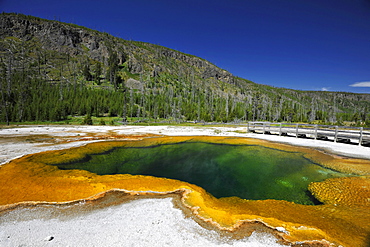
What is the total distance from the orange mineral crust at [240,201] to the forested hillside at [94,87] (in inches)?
2232

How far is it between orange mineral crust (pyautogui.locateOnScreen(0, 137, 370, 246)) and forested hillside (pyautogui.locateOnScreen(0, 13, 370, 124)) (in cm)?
5670

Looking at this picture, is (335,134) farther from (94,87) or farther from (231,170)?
(94,87)

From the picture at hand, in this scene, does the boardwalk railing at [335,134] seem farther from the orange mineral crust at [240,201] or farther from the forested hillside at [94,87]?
the forested hillside at [94,87]

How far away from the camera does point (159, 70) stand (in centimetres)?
17925

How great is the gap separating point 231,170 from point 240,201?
460 centimetres

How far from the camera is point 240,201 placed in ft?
23.0

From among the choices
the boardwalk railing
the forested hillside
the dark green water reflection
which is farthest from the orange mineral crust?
the forested hillside

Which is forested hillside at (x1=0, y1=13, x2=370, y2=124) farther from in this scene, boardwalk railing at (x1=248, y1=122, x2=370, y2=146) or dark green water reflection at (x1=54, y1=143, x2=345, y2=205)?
boardwalk railing at (x1=248, y1=122, x2=370, y2=146)

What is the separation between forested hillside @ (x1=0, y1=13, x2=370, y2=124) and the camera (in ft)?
245

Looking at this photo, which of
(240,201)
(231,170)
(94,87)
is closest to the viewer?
(240,201)

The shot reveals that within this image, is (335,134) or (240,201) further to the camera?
(335,134)

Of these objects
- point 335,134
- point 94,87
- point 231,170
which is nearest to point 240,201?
point 231,170

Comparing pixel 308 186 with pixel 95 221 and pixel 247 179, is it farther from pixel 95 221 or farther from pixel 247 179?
pixel 95 221

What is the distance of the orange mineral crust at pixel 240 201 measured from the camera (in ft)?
15.0
